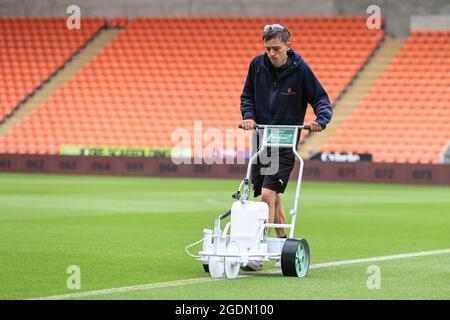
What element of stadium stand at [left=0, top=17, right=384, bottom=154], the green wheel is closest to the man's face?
the green wheel

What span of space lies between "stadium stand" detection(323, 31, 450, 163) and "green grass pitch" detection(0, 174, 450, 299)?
609cm

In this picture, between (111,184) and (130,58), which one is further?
(130,58)

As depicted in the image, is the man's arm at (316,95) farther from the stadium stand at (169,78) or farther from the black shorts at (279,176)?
the stadium stand at (169,78)

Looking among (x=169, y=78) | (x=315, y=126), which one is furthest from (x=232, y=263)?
(x=169, y=78)

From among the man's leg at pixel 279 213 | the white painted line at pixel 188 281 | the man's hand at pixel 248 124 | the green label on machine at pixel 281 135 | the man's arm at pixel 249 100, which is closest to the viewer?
the white painted line at pixel 188 281

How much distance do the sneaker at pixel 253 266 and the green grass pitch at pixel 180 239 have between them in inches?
11.8

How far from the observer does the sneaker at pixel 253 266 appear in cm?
1045

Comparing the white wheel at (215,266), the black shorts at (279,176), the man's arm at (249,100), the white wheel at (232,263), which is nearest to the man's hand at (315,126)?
the black shorts at (279,176)

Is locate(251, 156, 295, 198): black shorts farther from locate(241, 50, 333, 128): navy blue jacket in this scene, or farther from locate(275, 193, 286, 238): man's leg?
locate(241, 50, 333, 128): navy blue jacket

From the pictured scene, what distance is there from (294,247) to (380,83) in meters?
28.8

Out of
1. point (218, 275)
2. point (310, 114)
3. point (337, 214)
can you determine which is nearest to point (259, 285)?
point (218, 275)

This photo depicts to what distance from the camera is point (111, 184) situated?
29.4 meters

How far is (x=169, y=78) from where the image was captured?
40.9m
